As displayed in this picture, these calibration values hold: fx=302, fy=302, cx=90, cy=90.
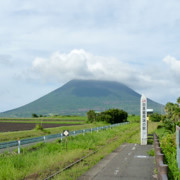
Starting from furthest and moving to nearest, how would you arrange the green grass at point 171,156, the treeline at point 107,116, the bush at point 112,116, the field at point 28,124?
the treeline at point 107,116
the bush at point 112,116
the field at point 28,124
the green grass at point 171,156

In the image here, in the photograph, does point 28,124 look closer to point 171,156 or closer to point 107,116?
point 107,116

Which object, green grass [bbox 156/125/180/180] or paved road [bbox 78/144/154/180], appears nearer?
green grass [bbox 156/125/180/180]

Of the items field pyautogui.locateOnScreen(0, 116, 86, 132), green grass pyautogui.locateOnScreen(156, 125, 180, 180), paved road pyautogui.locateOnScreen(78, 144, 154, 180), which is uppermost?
green grass pyautogui.locateOnScreen(156, 125, 180, 180)

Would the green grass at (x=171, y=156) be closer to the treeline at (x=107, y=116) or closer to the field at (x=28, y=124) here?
the field at (x=28, y=124)

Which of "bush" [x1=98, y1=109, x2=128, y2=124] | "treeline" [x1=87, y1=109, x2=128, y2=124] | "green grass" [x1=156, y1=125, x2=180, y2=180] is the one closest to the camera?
"green grass" [x1=156, y1=125, x2=180, y2=180]

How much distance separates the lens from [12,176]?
12047mm

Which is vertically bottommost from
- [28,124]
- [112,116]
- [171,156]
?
[28,124]

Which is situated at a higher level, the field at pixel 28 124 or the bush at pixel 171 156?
the bush at pixel 171 156

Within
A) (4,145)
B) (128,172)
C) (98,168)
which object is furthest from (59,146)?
(128,172)

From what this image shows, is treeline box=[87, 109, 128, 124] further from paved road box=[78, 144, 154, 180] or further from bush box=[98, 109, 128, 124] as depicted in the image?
paved road box=[78, 144, 154, 180]

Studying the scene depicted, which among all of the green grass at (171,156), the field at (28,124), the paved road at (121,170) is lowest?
the field at (28,124)

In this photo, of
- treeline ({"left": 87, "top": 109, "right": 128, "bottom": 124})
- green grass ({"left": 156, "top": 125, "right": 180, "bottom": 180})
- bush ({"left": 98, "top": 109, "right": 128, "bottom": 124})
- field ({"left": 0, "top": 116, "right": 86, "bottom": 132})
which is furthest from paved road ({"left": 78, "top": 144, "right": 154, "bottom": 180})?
treeline ({"left": 87, "top": 109, "right": 128, "bottom": 124})

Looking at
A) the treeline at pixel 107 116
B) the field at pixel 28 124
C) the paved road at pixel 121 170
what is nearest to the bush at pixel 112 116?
the treeline at pixel 107 116

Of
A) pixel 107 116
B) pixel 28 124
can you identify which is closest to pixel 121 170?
pixel 28 124
